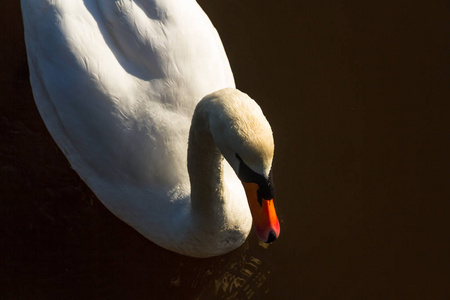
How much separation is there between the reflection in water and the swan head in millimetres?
1290

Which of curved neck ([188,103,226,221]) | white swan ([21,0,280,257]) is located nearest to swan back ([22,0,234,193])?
white swan ([21,0,280,257])

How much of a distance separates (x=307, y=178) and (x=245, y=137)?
1.95 meters

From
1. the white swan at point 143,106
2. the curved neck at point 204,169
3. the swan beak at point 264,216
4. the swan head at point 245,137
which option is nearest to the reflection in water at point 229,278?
the white swan at point 143,106

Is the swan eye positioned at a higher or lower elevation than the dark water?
higher

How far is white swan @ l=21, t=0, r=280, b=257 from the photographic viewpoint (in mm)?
3502

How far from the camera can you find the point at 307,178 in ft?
14.9

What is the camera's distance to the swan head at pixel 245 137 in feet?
8.80

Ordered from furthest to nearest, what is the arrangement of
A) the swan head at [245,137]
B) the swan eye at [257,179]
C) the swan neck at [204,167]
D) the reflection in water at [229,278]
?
1. the reflection in water at [229,278]
2. the swan neck at [204,167]
3. the swan eye at [257,179]
4. the swan head at [245,137]

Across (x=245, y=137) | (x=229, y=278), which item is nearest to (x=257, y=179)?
(x=245, y=137)

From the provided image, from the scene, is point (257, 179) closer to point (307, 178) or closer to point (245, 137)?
point (245, 137)

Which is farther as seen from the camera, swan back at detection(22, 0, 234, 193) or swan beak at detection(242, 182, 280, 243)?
swan back at detection(22, 0, 234, 193)

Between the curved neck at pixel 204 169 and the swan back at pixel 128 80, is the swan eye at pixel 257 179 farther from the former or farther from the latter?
the swan back at pixel 128 80

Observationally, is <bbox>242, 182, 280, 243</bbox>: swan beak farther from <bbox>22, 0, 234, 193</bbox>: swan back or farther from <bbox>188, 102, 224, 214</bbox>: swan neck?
<bbox>22, 0, 234, 193</bbox>: swan back

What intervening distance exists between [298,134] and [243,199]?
1.20m
